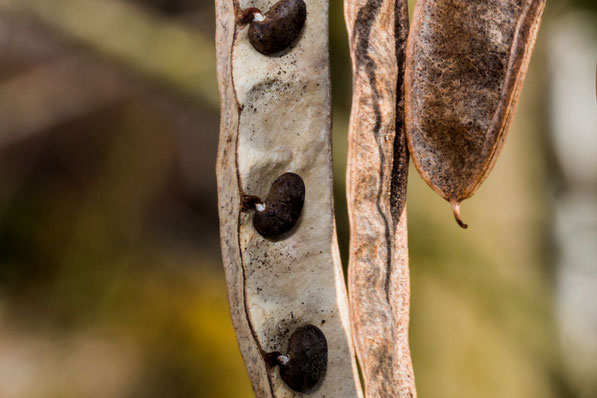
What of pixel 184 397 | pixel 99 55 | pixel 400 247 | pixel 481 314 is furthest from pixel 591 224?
pixel 99 55

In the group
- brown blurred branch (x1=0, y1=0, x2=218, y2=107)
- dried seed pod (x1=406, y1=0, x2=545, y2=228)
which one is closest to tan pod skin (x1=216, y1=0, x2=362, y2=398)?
dried seed pod (x1=406, y1=0, x2=545, y2=228)

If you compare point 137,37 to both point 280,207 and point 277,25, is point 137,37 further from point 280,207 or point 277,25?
point 280,207

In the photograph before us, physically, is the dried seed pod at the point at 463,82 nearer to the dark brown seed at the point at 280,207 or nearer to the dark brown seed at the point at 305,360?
the dark brown seed at the point at 280,207

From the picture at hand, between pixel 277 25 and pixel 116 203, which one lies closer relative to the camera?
pixel 277 25

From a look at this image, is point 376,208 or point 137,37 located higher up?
point 137,37

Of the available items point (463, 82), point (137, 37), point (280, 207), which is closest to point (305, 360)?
point (280, 207)

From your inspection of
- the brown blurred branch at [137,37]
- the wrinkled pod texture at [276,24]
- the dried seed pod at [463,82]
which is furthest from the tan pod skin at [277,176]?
the brown blurred branch at [137,37]

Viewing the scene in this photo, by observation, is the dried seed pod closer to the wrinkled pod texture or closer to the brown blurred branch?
the wrinkled pod texture
